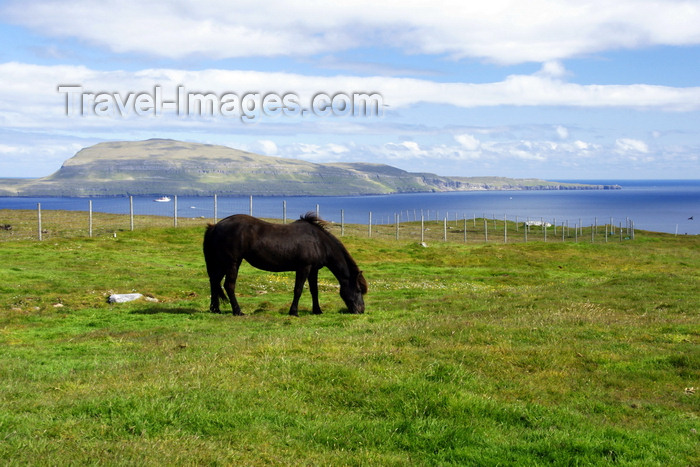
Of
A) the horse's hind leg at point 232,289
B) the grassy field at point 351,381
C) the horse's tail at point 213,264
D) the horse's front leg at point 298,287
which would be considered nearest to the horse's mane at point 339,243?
the grassy field at point 351,381

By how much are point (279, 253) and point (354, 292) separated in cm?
268

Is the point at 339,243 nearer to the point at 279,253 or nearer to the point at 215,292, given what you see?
the point at 279,253

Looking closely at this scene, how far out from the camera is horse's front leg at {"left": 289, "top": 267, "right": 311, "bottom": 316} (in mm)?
18953

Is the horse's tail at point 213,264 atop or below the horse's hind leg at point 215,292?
atop

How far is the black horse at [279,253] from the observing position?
749 inches

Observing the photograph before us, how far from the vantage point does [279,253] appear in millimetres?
19359

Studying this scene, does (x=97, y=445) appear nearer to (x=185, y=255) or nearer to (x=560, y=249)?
(x=185, y=255)

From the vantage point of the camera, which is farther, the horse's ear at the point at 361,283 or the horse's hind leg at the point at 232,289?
the horse's ear at the point at 361,283

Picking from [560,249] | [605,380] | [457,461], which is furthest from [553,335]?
[560,249]

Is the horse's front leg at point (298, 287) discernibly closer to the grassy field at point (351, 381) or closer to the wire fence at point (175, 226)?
the grassy field at point (351, 381)

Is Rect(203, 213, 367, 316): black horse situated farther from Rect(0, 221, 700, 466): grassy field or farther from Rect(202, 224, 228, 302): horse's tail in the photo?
Rect(0, 221, 700, 466): grassy field

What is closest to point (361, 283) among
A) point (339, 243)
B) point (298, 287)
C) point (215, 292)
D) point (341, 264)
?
point (341, 264)

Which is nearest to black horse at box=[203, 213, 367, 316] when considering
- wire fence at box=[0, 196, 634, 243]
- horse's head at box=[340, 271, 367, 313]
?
horse's head at box=[340, 271, 367, 313]

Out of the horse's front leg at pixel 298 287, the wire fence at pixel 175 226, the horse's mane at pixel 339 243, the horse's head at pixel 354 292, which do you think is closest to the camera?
the horse's front leg at pixel 298 287
